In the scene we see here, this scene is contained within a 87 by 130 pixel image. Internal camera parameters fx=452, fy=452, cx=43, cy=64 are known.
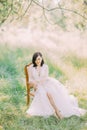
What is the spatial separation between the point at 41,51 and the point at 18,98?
3.71 m

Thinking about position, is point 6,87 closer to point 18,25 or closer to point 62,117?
point 62,117

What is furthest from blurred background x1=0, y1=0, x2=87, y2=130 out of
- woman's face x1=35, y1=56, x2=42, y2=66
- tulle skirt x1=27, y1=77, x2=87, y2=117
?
woman's face x1=35, y1=56, x2=42, y2=66

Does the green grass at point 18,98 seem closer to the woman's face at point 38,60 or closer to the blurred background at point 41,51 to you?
the blurred background at point 41,51

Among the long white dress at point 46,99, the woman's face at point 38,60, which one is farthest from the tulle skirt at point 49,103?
the woman's face at point 38,60

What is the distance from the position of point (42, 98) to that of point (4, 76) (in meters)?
3.25

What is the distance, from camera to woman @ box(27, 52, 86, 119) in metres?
Result: 9.18

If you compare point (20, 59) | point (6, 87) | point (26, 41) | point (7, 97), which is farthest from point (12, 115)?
point (26, 41)

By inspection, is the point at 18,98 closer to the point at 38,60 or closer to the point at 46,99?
the point at 46,99

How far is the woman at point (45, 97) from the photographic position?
30.1ft

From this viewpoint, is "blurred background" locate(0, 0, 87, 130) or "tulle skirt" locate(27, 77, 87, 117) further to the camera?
"tulle skirt" locate(27, 77, 87, 117)

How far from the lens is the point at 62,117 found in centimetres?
898

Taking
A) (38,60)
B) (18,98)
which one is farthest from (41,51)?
(38,60)

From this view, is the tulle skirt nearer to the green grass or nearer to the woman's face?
the green grass

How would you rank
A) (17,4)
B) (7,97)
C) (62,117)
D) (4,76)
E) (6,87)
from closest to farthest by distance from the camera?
(17,4)
(62,117)
(7,97)
(6,87)
(4,76)
